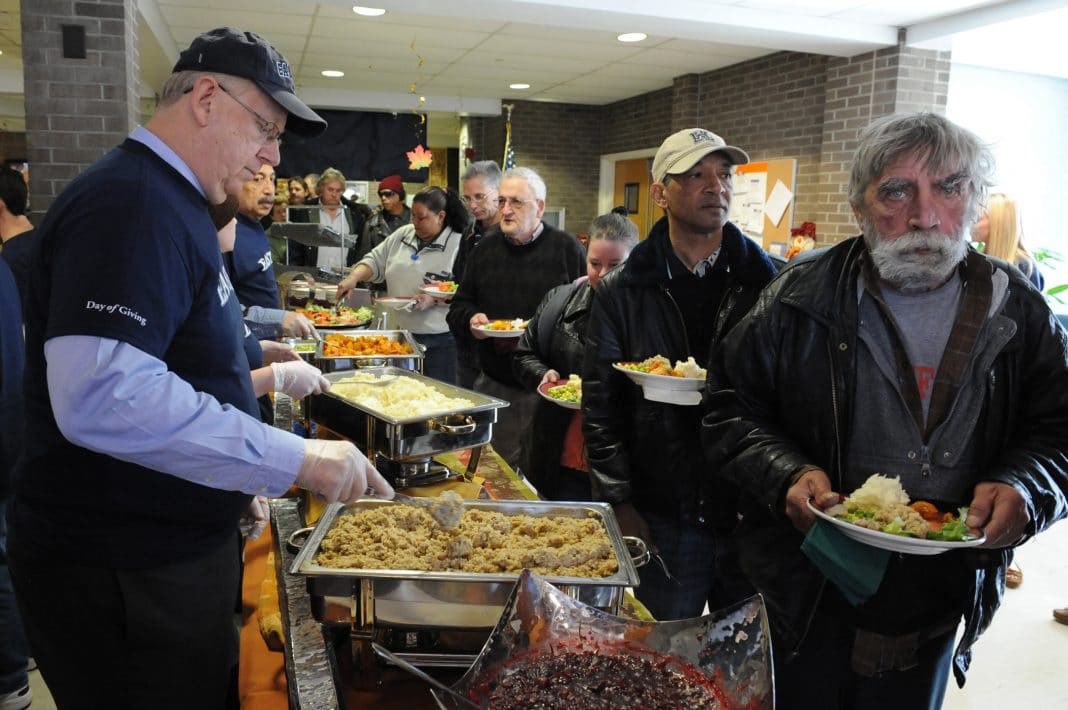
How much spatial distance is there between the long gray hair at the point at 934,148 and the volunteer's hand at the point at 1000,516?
540 mm

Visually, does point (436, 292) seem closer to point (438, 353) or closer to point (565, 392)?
point (438, 353)

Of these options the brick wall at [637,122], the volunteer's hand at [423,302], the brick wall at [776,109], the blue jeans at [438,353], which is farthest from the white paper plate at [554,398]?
the brick wall at [637,122]

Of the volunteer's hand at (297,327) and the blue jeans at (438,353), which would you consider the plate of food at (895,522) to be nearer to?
the volunteer's hand at (297,327)

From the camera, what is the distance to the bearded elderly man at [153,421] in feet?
3.41

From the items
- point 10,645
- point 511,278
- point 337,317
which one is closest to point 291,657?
point 10,645

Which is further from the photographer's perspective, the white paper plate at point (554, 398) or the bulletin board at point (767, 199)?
the bulletin board at point (767, 199)

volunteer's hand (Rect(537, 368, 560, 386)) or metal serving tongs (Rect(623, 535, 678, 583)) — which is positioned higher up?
volunteer's hand (Rect(537, 368, 560, 386))

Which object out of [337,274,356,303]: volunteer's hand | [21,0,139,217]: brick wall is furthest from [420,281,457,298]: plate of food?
[21,0,139,217]: brick wall

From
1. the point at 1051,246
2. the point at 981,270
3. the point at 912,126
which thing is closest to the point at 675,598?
the point at 981,270

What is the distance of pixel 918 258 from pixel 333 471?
112 cm

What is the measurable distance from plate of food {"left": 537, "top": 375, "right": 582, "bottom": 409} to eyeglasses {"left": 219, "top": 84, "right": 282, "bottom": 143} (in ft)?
3.81

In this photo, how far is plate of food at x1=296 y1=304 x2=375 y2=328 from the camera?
3.54 metres

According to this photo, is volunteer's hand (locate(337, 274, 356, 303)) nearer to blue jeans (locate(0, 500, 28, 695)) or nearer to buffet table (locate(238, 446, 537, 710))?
blue jeans (locate(0, 500, 28, 695))

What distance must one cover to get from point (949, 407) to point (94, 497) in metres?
1.49
